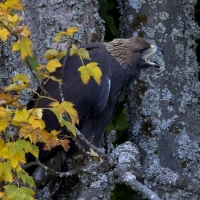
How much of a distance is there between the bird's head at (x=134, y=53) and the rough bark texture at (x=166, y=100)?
0.90ft

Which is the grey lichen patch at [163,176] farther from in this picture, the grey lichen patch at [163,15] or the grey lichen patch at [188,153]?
the grey lichen patch at [163,15]

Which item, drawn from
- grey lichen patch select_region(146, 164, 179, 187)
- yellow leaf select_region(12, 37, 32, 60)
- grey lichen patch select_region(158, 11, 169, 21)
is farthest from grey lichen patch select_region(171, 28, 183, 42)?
yellow leaf select_region(12, 37, 32, 60)

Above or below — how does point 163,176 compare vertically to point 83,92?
below

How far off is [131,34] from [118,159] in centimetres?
180

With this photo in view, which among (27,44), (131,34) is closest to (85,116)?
(131,34)

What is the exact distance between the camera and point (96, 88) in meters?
4.44

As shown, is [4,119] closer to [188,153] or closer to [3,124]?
[3,124]

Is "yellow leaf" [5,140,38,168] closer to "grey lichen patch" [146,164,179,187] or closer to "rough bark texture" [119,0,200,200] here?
"grey lichen patch" [146,164,179,187]

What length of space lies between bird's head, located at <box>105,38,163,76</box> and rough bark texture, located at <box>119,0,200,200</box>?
275mm

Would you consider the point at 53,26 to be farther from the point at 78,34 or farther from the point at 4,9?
the point at 4,9

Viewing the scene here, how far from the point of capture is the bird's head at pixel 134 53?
4.78 meters

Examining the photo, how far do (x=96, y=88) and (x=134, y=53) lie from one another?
59 cm

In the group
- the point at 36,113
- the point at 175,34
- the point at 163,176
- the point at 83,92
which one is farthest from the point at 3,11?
the point at 175,34

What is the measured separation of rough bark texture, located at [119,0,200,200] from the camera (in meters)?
5.03
